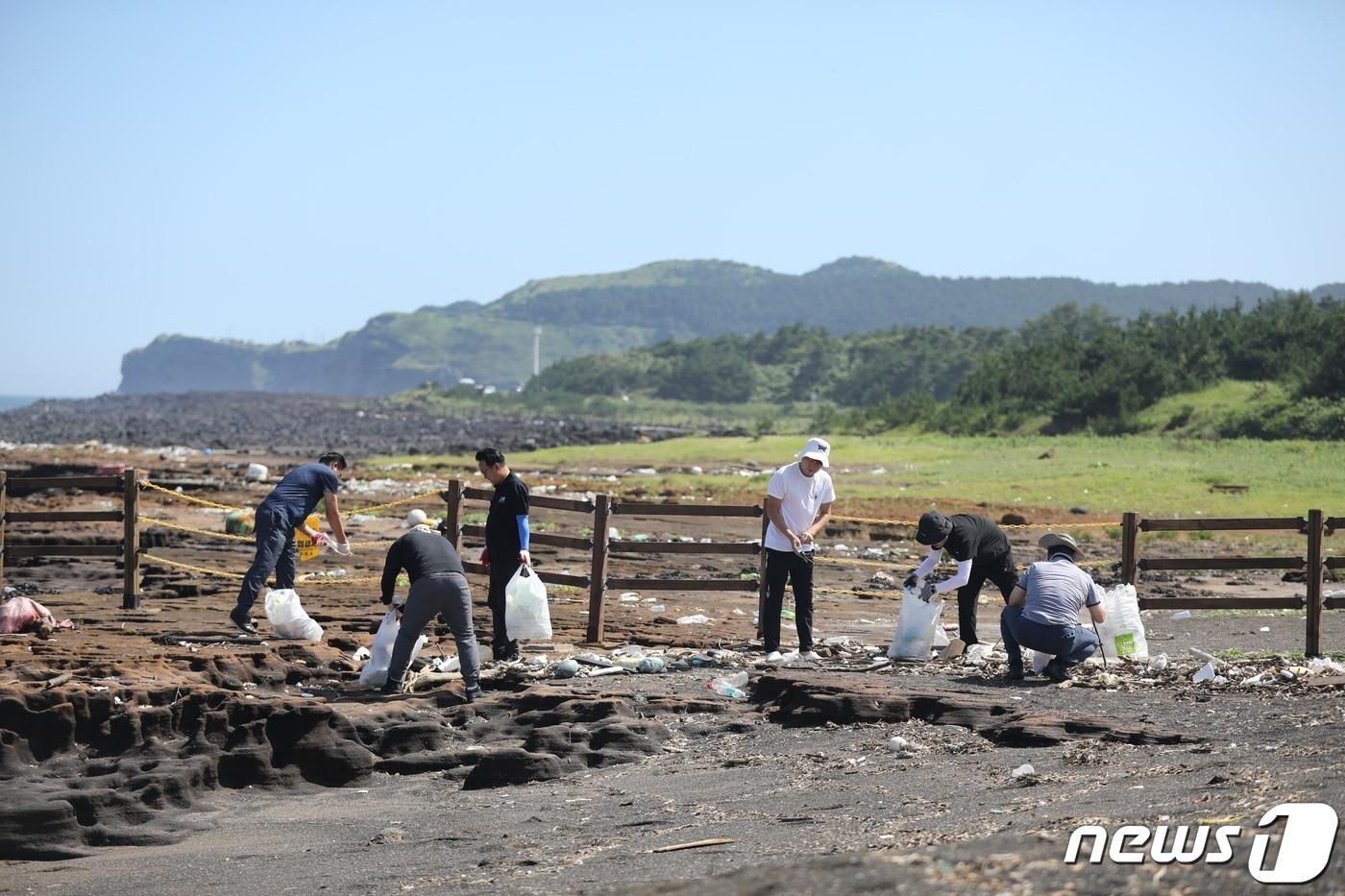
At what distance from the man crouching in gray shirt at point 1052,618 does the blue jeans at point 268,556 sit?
6.39 m

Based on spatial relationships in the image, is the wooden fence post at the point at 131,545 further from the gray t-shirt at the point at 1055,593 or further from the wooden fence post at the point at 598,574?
the gray t-shirt at the point at 1055,593

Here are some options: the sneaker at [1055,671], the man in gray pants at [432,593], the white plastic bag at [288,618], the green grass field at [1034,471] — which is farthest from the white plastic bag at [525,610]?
the green grass field at [1034,471]

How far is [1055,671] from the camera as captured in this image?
38.3 feet

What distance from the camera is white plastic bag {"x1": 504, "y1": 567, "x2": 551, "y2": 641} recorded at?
42.9 ft

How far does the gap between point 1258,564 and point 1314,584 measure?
2.56 ft

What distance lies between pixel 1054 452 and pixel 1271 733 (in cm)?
3645

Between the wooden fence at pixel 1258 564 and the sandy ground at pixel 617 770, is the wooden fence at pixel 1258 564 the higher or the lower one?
the higher one

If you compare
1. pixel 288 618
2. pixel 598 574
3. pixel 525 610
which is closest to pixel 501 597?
pixel 525 610

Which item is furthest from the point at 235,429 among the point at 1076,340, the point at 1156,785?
the point at 1156,785

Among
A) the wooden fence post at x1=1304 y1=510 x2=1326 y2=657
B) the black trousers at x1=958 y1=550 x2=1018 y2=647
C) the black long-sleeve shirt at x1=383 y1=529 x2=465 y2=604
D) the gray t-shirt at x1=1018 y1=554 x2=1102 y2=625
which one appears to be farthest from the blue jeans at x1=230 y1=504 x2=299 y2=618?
the wooden fence post at x1=1304 y1=510 x2=1326 y2=657

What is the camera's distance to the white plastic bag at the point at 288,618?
1347 centimetres

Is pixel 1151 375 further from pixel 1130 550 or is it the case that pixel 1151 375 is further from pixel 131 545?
pixel 131 545

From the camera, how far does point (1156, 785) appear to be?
26.5ft

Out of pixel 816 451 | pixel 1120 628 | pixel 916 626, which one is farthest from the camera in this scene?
pixel 916 626
